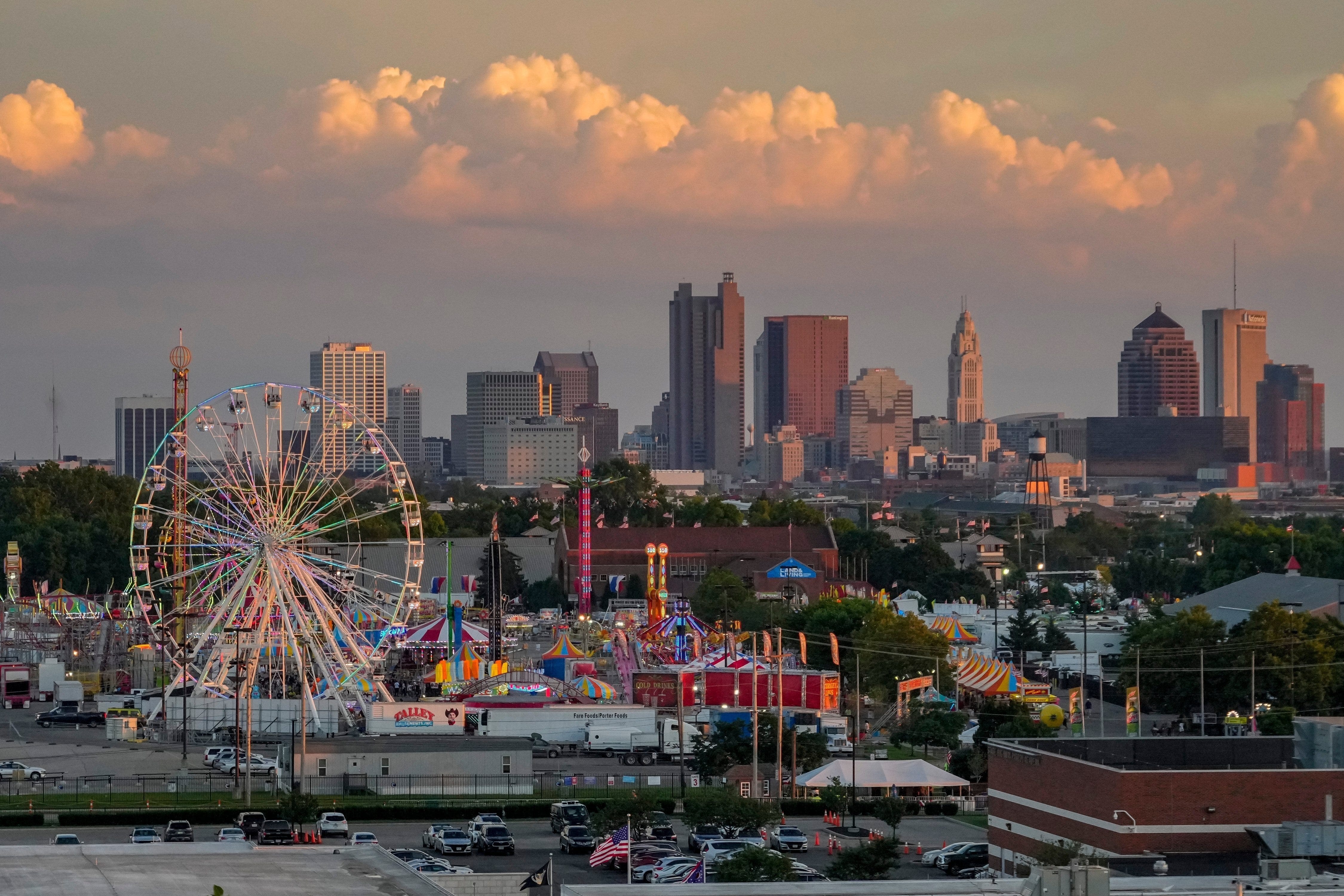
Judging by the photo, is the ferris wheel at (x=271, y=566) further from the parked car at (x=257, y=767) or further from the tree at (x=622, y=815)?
the tree at (x=622, y=815)

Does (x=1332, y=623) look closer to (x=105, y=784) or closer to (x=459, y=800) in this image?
(x=459, y=800)

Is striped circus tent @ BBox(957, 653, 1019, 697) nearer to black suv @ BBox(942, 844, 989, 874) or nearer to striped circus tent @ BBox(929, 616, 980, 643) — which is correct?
striped circus tent @ BBox(929, 616, 980, 643)

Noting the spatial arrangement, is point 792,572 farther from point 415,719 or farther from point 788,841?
point 788,841

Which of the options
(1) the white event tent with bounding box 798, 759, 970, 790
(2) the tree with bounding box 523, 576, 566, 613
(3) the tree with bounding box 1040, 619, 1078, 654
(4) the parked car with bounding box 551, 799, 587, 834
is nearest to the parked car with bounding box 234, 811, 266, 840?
(4) the parked car with bounding box 551, 799, 587, 834

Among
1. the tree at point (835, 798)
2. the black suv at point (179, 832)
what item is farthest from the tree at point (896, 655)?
the black suv at point (179, 832)

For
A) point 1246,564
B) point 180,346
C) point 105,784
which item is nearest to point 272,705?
point 105,784
